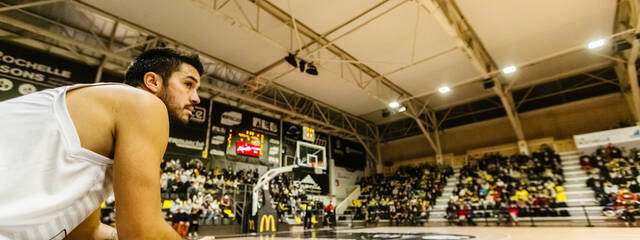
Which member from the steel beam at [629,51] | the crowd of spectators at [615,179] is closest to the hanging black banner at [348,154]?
the crowd of spectators at [615,179]

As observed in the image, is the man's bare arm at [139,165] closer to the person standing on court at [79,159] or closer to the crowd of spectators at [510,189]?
the person standing on court at [79,159]

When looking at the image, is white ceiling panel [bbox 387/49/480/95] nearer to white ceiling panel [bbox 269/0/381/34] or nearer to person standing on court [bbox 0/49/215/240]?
white ceiling panel [bbox 269/0/381/34]

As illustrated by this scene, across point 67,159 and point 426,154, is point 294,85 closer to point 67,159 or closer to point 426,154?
point 426,154

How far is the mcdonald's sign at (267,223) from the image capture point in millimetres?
9509

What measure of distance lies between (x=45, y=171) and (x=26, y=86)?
10324 millimetres

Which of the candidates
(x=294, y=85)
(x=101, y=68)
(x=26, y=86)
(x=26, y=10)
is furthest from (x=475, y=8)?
(x=26, y=86)

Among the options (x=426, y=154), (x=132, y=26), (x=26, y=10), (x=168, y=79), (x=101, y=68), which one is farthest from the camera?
(x=426, y=154)

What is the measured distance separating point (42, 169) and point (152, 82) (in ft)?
1.41

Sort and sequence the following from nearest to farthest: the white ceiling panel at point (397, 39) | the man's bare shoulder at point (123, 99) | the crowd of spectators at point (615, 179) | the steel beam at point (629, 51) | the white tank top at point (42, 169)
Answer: the white tank top at point (42, 169) → the man's bare shoulder at point (123, 99) → the steel beam at point (629, 51) → the white ceiling panel at point (397, 39) → the crowd of spectators at point (615, 179)

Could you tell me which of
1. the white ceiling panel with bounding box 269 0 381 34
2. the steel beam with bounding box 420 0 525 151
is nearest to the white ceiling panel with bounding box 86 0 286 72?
the white ceiling panel with bounding box 269 0 381 34

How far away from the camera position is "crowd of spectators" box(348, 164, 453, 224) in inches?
513

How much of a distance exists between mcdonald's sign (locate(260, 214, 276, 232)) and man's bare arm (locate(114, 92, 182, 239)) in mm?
9374

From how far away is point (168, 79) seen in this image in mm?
1062

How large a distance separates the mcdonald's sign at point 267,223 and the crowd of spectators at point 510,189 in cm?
681
